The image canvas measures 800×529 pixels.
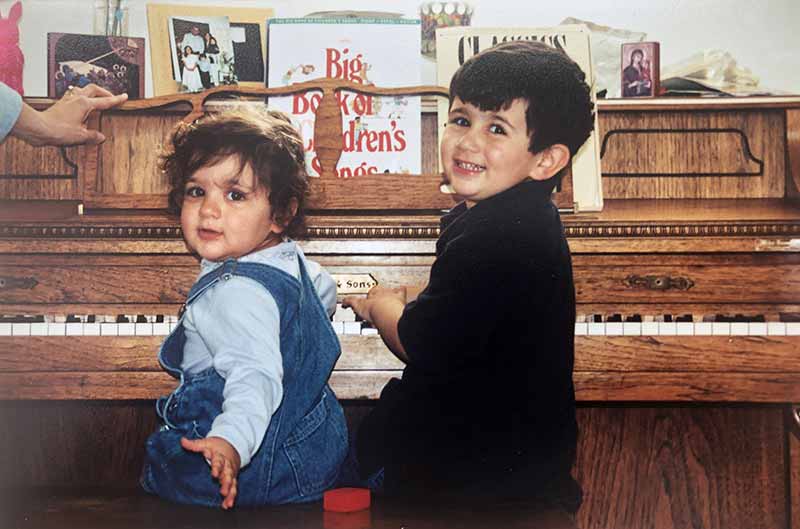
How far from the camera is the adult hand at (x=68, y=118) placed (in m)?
1.62

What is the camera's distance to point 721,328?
1578 millimetres

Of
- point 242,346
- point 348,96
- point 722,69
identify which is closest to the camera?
point 242,346

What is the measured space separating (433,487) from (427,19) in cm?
73

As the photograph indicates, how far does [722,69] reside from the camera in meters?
1.72

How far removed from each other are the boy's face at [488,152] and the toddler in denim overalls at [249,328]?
0.75 feet

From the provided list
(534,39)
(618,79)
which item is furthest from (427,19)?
(618,79)

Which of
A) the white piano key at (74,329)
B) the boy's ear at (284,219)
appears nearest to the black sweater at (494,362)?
the boy's ear at (284,219)

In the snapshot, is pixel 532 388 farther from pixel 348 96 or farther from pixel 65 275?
pixel 65 275

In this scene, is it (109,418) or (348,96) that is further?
(109,418)

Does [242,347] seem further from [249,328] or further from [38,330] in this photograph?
[38,330]

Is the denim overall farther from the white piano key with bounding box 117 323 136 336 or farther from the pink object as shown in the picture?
the pink object

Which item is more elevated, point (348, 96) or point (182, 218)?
point (348, 96)

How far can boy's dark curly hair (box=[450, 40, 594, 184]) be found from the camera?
4.86ft

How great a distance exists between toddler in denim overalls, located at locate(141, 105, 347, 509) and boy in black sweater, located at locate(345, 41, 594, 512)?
0.38ft
